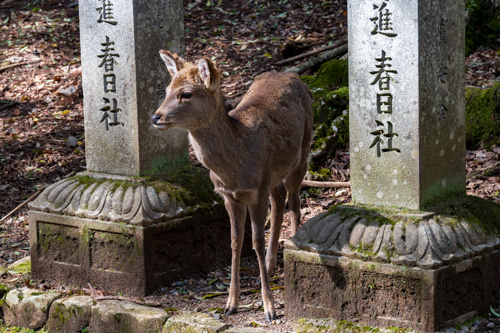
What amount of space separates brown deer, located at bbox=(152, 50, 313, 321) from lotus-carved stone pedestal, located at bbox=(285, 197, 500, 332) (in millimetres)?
575

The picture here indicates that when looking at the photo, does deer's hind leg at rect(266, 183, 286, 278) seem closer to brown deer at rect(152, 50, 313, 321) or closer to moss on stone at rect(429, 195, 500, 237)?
brown deer at rect(152, 50, 313, 321)

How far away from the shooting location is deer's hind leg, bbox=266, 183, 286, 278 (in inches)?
254

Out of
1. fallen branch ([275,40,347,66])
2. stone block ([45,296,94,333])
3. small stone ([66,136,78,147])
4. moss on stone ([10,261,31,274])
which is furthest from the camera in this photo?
fallen branch ([275,40,347,66])

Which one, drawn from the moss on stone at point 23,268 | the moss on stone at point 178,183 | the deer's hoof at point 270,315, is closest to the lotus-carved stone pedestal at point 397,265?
the deer's hoof at point 270,315

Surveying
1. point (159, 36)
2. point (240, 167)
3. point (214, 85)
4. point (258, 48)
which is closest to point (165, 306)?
point (240, 167)

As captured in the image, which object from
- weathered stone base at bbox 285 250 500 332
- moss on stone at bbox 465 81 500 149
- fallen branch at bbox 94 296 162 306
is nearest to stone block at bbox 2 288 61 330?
fallen branch at bbox 94 296 162 306

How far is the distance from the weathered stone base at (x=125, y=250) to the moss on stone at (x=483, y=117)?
3.06 meters

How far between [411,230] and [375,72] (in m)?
1.16

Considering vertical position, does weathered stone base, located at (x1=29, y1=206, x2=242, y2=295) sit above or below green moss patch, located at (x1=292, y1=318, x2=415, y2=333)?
above

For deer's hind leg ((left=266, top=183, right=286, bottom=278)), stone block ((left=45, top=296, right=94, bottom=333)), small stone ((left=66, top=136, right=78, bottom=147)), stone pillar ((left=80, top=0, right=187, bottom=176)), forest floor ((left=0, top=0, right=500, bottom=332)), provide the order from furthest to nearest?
small stone ((left=66, top=136, right=78, bottom=147)) < forest floor ((left=0, top=0, right=500, bottom=332)) < stone pillar ((left=80, top=0, right=187, bottom=176)) < deer's hind leg ((left=266, top=183, right=286, bottom=278)) < stone block ((left=45, top=296, right=94, bottom=333))

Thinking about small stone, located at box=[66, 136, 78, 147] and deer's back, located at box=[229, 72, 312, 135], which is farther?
small stone, located at box=[66, 136, 78, 147]

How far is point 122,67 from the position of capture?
6.62 meters

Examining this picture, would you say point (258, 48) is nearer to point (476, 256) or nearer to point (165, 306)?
point (165, 306)

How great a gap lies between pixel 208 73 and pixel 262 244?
4.90 ft
